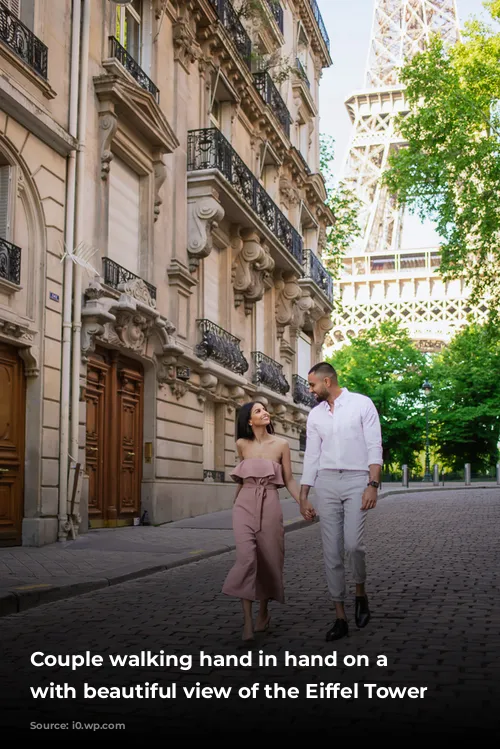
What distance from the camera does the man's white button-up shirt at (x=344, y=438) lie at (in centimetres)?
638

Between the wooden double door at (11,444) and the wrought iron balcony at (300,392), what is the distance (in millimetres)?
16919

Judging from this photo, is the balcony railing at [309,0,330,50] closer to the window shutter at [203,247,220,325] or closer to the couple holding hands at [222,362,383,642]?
the window shutter at [203,247,220,325]

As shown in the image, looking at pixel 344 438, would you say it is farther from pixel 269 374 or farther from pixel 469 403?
pixel 469 403

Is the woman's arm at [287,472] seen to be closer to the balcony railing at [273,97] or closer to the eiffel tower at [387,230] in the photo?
the balcony railing at [273,97]

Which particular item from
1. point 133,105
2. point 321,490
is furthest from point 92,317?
point 321,490

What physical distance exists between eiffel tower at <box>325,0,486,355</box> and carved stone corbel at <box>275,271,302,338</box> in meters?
44.9

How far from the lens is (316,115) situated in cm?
3397

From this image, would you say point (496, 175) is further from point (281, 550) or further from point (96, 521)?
point (281, 550)

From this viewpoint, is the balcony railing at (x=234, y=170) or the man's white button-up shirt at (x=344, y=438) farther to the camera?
the balcony railing at (x=234, y=170)

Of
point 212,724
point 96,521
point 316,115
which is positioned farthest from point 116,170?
point 316,115

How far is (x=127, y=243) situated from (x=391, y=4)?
300ft

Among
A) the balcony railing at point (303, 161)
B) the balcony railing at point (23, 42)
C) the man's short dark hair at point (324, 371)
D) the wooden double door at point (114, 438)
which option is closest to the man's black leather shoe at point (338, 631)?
the man's short dark hair at point (324, 371)

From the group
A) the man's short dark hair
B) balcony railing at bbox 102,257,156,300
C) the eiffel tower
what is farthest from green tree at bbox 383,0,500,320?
the eiffel tower

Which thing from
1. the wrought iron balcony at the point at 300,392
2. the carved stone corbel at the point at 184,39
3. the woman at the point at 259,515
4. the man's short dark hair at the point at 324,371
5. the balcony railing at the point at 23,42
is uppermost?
the carved stone corbel at the point at 184,39
